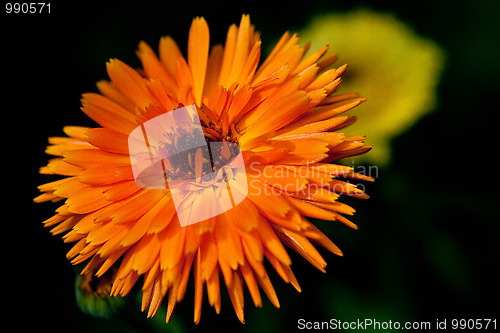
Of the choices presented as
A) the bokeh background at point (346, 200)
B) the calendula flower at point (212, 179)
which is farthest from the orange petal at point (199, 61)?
the bokeh background at point (346, 200)

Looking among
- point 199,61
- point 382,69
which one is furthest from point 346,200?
point 199,61

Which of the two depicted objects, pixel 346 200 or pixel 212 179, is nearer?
pixel 212 179

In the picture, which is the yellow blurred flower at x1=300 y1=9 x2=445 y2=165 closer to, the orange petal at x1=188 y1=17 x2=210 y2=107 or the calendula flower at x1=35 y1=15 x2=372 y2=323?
the calendula flower at x1=35 y1=15 x2=372 y2=323

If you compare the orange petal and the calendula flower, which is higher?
the orange petal

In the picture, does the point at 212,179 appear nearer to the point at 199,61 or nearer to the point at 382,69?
the point at 199,61

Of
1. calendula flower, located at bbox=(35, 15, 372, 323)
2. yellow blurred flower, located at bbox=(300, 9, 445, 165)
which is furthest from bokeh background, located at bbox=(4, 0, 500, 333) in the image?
calendula flower, located at bbox=(35, 15, 372, 323)

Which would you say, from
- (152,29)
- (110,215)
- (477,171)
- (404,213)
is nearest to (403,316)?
(404,213)
